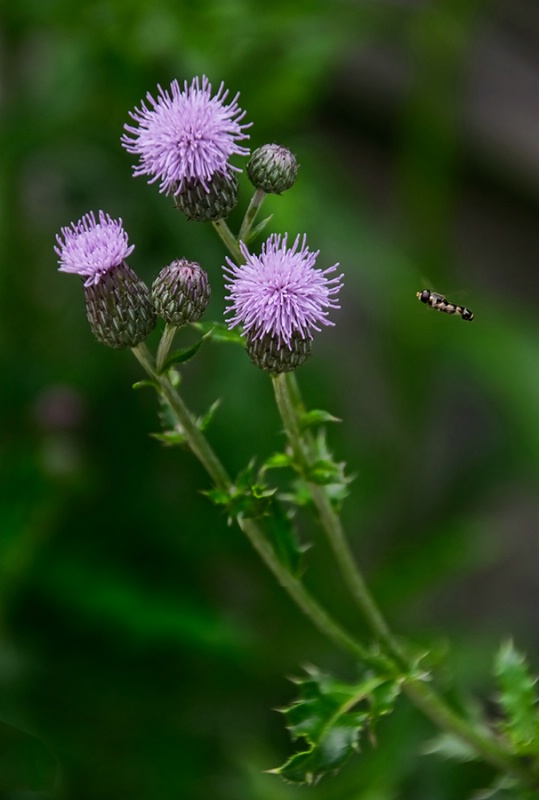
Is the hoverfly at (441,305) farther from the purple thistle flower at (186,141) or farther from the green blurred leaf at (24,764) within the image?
the green blurred leaf at (24,764)

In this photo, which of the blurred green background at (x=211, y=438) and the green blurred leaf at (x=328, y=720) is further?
the blurred green background at (x=211, y=438)

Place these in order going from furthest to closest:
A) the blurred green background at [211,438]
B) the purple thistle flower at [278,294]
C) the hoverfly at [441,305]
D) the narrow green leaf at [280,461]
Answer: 1. the blurred green background at [211,438]
2. the hoverfly at [441,305]
3. the narrow green leaf at [280,461]
4. the purple thistle flower at [278,294]

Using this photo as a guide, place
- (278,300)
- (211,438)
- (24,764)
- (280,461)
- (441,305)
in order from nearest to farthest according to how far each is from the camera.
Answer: (278,300), (280,461), (441,305), (24,764), (211,438)

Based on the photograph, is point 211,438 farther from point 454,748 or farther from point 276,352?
point 276,352

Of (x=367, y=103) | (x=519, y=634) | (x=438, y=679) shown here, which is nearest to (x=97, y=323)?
(x=438, y=679)

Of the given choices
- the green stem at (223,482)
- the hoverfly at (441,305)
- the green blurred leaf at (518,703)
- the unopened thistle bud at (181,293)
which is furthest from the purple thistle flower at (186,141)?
the green blurred leaf at (518,703)

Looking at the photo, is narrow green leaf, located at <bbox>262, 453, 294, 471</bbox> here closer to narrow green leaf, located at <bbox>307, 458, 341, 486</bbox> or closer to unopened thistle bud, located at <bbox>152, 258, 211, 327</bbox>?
narrow green leaf, located at <bbox>307, 458, 341, 486</bbox>

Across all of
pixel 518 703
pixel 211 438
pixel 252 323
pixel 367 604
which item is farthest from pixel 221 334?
pixel 211 438
